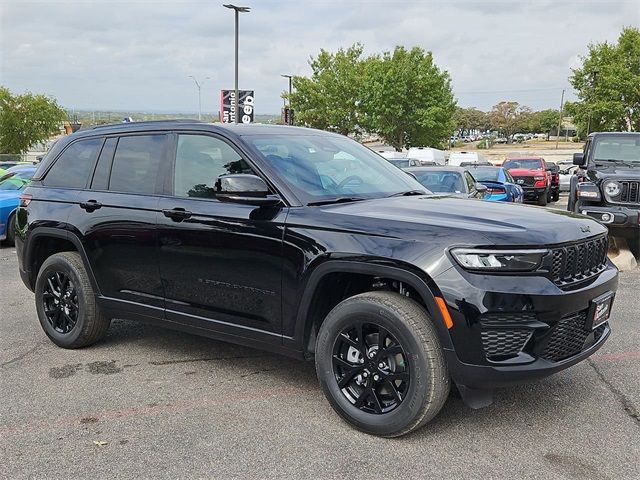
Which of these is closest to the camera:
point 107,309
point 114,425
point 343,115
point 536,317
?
point 536,317

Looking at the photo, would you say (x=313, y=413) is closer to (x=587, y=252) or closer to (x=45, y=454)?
(x=45, y=454)

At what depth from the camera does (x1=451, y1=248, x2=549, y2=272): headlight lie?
3.23 meters

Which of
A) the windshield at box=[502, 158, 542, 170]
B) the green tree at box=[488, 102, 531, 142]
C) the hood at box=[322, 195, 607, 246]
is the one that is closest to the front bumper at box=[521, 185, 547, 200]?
the windshield at box=[502, 158, 542, 170]

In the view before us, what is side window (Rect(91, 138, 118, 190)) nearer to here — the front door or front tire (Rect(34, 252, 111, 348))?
front tire (Rect(34, 252, 111, 348))

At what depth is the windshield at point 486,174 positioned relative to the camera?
1460cm

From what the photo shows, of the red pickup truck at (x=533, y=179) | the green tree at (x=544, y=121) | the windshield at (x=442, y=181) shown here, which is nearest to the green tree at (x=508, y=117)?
the green tree at (x=544, y=121)

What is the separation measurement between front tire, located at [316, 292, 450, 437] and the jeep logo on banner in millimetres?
26553

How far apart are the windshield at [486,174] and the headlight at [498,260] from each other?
447 inches

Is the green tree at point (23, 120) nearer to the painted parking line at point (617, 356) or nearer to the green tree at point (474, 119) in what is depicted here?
the painted parking line at point (617, 356)

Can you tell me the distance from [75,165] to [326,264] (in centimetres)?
274

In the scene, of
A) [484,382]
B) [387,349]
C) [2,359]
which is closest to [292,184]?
[387,349]

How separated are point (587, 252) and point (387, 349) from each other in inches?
50.3

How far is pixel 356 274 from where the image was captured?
146 inches

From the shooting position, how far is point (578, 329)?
3.51 m
